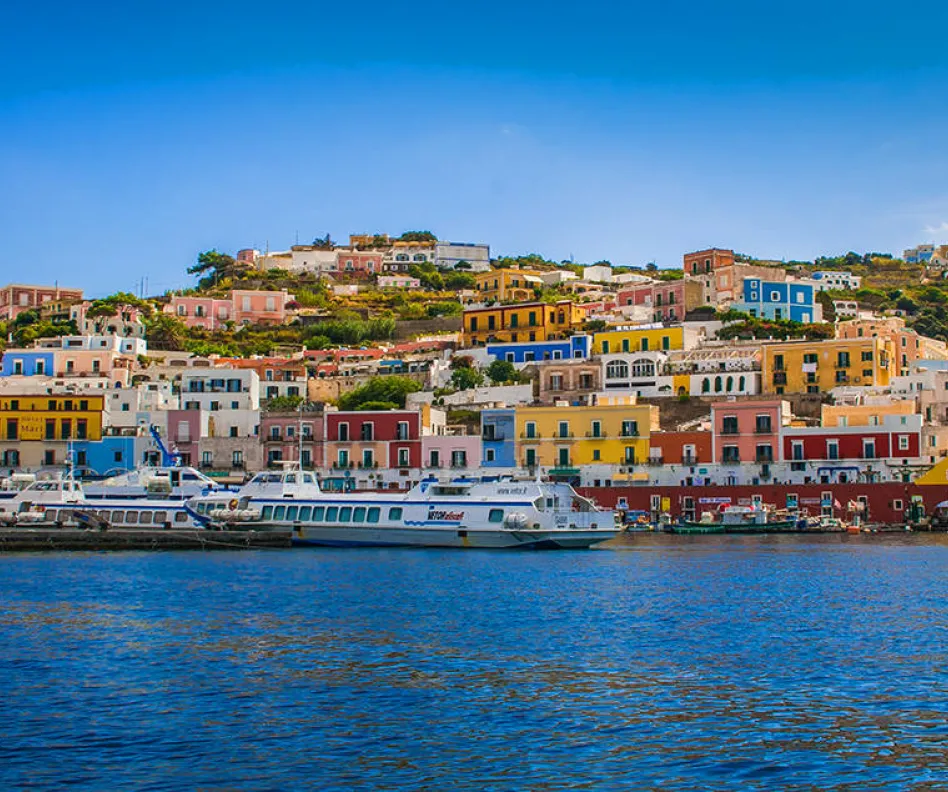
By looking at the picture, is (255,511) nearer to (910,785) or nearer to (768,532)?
(768,532)

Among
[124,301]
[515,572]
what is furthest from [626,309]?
[515,572]

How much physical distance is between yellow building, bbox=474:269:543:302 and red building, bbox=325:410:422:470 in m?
47.5

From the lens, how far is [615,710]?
68.7 feet

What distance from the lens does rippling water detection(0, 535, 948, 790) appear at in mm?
17453

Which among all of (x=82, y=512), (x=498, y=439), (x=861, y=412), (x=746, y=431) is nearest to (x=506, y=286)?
Answer: (x=498, y=439)

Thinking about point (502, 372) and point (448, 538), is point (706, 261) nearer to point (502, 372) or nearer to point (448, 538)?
point (502, 372)

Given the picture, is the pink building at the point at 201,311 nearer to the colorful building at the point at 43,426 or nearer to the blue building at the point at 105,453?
the colorful building at the point at 43,426

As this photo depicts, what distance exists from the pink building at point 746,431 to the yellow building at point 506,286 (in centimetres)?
5101

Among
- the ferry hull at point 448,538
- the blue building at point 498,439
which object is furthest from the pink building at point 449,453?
the ferry hull at point 448,538

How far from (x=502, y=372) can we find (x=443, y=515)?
3788 centimetres

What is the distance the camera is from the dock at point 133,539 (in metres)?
54.1

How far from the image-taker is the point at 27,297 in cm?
13362

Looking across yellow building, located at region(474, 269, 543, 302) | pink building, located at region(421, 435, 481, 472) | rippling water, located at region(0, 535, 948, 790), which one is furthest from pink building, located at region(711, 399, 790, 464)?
yellow building, located at region(474, 269, 543, 302)

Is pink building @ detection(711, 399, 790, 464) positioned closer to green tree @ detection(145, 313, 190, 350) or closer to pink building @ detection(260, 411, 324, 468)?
pink building @ detection(260, 411, 324, 468)
